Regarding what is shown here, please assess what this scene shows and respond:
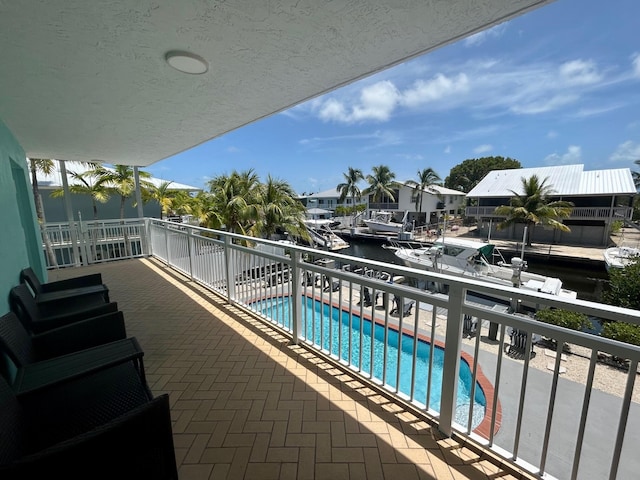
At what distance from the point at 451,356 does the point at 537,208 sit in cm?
2352

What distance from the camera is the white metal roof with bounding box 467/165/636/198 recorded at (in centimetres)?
1919

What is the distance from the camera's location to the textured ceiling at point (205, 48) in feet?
5.03

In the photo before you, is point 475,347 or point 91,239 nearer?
point 475,347

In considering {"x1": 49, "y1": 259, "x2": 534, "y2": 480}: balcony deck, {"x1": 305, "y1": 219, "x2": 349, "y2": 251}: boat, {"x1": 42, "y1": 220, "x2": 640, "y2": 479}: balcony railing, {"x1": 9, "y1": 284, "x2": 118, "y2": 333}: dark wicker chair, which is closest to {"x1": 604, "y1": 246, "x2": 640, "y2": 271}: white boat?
{"x1": 42, "y1": 220, "x2": 640, "y2": 479}: balcony railing

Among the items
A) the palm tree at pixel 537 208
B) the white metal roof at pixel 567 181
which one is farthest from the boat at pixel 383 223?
the palm tree at pixel 537 208

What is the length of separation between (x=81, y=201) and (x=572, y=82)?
3001cm

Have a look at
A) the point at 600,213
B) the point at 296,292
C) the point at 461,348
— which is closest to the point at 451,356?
the point at 461,348

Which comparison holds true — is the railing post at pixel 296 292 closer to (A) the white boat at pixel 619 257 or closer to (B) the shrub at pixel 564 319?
(B) the shrub at pixel 564 319

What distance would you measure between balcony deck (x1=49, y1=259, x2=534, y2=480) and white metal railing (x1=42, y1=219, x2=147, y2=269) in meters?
5.17

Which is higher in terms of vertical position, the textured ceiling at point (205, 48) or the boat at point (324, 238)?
the textured ceiling at point (205, 48)

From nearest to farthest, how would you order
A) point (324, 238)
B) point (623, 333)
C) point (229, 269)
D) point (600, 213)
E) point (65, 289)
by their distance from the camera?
1. point (65, 289)
2. point (229, 269)
3. point (623, 333)
4. point (600, 213)
5. point (324, 238)

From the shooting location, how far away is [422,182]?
2877cm

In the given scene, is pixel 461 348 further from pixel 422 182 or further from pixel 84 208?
pixel 422 182

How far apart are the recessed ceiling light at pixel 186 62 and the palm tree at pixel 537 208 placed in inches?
925
